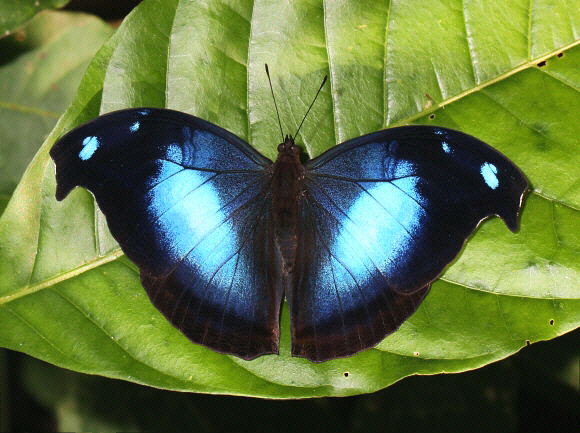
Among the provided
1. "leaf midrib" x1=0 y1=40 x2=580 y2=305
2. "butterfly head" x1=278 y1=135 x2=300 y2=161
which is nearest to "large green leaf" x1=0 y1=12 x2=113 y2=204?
"leaf midrib" x1=0 y1=40 x2=580 y2=305

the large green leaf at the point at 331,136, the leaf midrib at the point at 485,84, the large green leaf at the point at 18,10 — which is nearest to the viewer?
the large green leaf at the point at 331,136


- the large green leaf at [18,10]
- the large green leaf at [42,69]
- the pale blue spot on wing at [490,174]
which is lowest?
the pale blue spot on wing at [490,174]

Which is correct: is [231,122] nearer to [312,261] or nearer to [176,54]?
[176,54]

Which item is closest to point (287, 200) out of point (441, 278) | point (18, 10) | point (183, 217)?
point (183, 217)

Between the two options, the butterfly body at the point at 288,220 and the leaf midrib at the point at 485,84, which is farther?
the leaf midrib at the point at 485,84

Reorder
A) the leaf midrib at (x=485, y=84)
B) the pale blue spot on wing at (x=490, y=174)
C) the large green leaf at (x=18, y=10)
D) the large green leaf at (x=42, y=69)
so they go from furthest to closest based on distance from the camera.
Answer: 1. the large green leaf at (x=42, y=69)
2. the large green leaf at (x=18, y=10)
3. the leaf midrib at (x=485, y=84)
4. the pale blue spot on wing at (x=490, y=174)

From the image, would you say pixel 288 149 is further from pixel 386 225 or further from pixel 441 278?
pixel 441 278

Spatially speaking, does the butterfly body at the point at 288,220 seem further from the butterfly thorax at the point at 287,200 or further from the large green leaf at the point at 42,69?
the large green leaf at the point at 42,69

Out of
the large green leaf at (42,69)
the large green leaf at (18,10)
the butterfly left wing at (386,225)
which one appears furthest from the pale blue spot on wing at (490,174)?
the large green leaf at (42,69)
